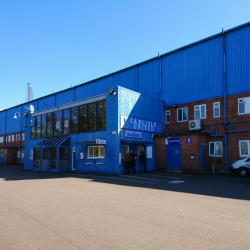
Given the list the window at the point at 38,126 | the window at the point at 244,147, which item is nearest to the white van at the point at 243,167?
the window at the point at 244,147

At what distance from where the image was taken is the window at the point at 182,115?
2275 centimetres

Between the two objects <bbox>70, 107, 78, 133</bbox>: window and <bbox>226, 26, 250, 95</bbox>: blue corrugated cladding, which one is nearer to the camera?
<bbox>226, 26, 250, 95</bbox>: blue corrugated cladding

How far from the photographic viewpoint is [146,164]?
864 inches

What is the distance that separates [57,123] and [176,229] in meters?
22.7

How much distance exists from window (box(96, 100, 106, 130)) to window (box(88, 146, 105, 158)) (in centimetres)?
172

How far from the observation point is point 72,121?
24.5m

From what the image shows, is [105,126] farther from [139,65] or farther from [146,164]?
[139,65]

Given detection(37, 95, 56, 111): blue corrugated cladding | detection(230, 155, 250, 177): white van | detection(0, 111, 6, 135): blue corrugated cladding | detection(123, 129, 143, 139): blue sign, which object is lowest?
detection(230, 155, 250, 177): white van

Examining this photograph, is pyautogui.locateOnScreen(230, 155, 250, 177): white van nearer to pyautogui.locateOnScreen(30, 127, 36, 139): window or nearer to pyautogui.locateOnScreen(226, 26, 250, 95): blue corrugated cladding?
pyautogui.locateOnScreen(226, 26, 250, 95): blue corrugated cladding

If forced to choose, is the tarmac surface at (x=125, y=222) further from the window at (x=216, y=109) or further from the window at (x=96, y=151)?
the window at (x=216, y=109)

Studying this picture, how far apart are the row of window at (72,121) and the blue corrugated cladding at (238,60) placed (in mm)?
10536

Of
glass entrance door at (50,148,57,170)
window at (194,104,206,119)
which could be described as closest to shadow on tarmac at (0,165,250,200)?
window at (194,104,206,119)

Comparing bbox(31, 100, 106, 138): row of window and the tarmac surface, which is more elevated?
bbox(31, 100, 106, 138): row of window

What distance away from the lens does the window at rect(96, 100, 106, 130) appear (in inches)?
827
